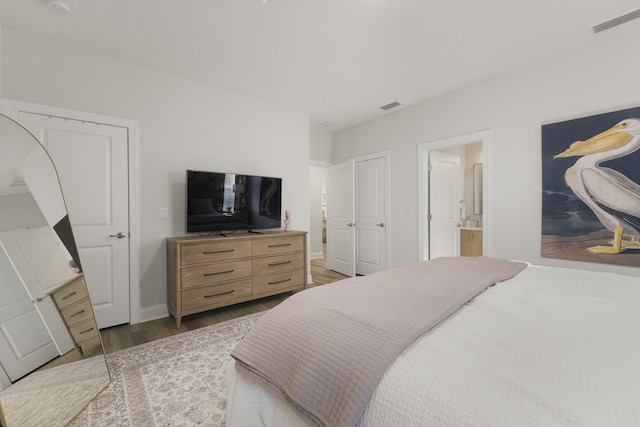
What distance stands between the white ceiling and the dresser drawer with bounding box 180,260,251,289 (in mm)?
2057

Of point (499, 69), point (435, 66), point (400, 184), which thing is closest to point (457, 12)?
point (435, 66)

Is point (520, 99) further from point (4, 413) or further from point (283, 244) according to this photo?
point (4, 413)

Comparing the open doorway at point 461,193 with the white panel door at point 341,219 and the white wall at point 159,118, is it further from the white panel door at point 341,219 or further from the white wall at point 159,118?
the white wall at point 159,118

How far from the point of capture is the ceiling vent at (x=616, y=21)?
2098 millimetres

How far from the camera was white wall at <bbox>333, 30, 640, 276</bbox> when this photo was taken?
241 centimetres

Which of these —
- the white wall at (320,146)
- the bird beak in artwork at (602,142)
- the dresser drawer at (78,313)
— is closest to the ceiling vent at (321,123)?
the white wall at (320,146)

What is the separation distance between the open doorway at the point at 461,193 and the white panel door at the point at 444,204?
1 centimetres

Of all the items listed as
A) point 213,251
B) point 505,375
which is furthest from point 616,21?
point 213,251

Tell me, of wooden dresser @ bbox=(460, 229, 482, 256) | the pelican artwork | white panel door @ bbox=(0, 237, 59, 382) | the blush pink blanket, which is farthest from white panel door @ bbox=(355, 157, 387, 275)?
white panel door @ bbox=(0, 237, 59, 382)

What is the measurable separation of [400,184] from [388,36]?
2.08m

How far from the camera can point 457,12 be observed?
206 centimetres

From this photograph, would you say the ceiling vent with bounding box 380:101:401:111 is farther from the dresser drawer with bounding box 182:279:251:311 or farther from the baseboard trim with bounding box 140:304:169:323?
the baseboard trim with bounding box 140:304:169:323

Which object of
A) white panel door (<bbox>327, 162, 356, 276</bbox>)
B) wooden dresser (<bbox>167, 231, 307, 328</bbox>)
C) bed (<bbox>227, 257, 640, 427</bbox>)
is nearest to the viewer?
bed (<bbox>227, 257, 640, 427</bbox>)

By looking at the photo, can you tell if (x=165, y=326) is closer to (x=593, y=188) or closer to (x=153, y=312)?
(x=153, y=312)
